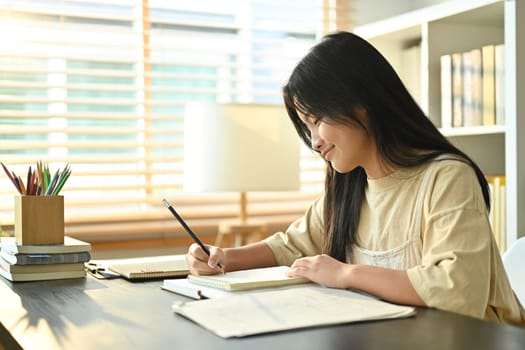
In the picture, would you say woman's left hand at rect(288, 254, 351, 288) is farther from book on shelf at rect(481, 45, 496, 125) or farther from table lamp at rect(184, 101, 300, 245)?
book on shelf at rect(481, 45, 496, 125)

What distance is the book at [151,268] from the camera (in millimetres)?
1577

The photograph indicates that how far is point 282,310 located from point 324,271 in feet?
0.72

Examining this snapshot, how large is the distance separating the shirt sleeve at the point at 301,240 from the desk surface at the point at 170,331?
42cm

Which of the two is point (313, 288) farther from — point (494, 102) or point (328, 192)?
point (494, 102)

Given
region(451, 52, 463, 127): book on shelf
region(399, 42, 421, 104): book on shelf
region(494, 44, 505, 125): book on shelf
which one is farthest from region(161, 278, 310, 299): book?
region(399, 42, 421, 104): book on shelf

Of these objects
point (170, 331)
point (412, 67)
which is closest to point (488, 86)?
point (412, 67)

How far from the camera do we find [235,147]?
2723 mm

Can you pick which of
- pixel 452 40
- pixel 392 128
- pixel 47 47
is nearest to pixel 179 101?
pixel 47 47

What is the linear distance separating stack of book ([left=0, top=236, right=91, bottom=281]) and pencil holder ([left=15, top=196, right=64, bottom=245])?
0.03 meters

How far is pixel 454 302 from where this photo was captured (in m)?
1.24

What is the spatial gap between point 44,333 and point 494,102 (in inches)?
76.9

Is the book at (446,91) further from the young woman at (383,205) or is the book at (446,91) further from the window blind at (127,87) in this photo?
the young woman at (383,205)

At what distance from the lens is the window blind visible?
2936 mm

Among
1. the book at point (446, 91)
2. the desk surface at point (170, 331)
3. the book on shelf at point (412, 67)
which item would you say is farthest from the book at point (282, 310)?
the book on shelf at point (412, 67)
